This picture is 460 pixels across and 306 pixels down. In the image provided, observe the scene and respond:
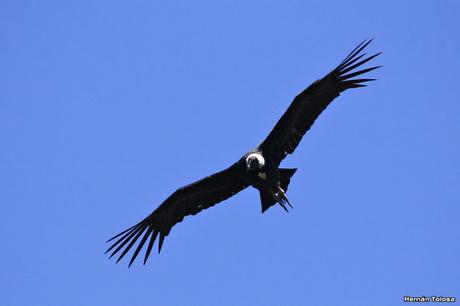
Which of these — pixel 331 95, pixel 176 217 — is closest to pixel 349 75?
pixel 331 95

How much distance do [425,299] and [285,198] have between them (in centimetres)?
387

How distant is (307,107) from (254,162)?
1.80 metres

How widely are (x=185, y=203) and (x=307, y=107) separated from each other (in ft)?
13.5

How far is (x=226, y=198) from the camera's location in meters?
17.7

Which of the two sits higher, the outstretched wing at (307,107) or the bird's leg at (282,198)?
the outstretched wing at (307,107)

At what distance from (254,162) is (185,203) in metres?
2.53

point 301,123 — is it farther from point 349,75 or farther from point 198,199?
point 198,199

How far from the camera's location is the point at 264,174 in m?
16.4

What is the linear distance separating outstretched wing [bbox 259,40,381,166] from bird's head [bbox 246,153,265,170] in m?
0.34

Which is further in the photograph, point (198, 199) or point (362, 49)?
point (198, 199)

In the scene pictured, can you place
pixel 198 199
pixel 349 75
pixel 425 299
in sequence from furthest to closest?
pixel 198 199
pixel 349 75
pixel 425 299

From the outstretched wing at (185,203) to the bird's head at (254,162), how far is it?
91 cm

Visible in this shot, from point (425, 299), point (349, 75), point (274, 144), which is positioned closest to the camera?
point (425, 299)

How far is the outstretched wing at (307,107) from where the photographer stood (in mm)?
15648
